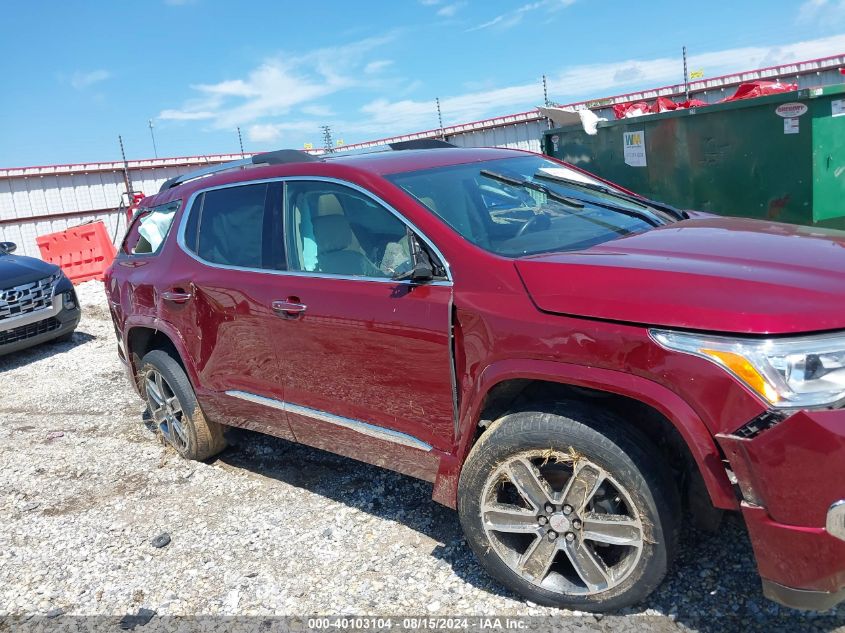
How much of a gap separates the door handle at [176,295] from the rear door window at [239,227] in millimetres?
250

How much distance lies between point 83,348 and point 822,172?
8.45 meters

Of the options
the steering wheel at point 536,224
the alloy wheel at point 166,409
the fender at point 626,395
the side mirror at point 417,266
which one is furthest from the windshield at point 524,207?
the alloy wheel at point 166,409

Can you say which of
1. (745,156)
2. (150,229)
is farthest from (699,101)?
(150,229)

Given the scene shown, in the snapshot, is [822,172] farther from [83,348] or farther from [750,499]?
[83,348]

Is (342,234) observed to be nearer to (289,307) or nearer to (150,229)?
(289,307)

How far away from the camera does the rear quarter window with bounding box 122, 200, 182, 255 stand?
4.55 meters

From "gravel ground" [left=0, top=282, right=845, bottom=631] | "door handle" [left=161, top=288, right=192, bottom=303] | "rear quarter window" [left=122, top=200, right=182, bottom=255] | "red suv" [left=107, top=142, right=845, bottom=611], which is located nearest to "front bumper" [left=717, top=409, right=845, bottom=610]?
"red suv" [left=107, top=142, right=845, bottom=611]

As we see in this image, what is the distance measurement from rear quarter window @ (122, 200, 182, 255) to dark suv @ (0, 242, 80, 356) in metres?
3.92

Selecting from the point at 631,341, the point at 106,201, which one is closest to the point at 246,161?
the point at 631,341

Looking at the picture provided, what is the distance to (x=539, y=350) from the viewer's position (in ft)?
8.14

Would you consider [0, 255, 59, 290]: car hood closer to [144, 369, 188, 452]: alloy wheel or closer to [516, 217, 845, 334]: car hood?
[144, 369, 188, 452]: alloy wheel

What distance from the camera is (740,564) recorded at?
114 inches

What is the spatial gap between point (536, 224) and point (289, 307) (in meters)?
1.24

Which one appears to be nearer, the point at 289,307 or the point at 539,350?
the point at 539,350
